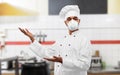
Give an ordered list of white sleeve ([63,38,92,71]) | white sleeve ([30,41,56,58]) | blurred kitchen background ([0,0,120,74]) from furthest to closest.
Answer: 1. blurred kitchen background ([0,0,120,74])
2. white sleeve ([30,41,56,58])
3. white sleeve ([63,38,92,71])

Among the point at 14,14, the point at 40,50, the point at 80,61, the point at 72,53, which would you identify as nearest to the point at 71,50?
the point at 72,53

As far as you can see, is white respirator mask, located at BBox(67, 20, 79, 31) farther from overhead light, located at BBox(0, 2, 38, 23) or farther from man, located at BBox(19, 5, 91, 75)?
overhead light, located at BBox(0, 2, 38, 23)

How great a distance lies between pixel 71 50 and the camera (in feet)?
6.72

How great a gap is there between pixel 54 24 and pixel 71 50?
6.49 feet

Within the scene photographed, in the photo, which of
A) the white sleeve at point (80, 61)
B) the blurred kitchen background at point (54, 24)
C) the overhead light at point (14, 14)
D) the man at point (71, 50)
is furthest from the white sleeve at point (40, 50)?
the overhead light at point (14, 14)

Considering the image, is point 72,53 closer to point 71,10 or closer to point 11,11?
point 71,10

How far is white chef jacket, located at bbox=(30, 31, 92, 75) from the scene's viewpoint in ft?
6.38

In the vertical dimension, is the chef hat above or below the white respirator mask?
above

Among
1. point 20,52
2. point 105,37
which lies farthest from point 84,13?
point 20,52

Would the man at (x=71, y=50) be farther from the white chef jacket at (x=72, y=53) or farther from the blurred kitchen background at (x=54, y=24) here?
the blurred kitchen background at (x=54, y=24)

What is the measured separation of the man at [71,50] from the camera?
6.38 ft

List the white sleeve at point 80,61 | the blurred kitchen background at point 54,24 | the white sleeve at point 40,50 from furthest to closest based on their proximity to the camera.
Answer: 1. the blurred kitchen background at point 54,24
2. the white sleeve at point 40,50
3. the white sleeve at point 80,61

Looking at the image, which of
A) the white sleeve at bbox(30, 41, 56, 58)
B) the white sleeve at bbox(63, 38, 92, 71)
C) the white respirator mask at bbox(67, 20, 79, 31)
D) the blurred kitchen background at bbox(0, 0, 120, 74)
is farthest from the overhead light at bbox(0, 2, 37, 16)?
the white sleeve at bbox(63, 38, 92, 71)

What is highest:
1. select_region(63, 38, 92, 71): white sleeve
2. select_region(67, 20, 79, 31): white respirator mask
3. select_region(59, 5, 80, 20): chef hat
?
select_region(59, 5, 80, 20): chef hat
